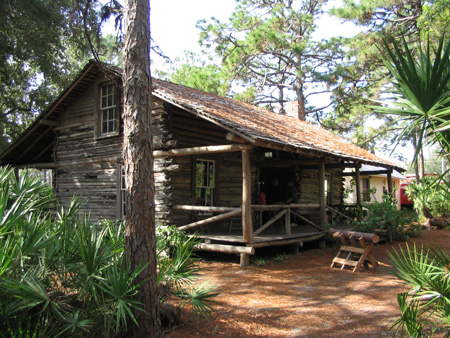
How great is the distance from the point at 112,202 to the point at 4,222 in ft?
28.8

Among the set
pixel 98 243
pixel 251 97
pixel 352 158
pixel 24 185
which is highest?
pixel 251 97

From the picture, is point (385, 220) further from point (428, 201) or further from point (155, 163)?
point (155, 163)

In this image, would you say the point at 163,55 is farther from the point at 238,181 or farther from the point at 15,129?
the point at 15,129

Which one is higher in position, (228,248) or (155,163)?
(155,163)

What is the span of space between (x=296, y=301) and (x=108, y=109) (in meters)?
9.38

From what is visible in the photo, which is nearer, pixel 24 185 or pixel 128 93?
pixel 128 93

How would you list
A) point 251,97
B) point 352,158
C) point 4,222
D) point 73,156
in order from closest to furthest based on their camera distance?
point 4,222 → point 352,158 → point 73,156 → point 251,97

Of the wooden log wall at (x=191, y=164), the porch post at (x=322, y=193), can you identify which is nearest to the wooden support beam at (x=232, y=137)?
the wooden log wall at (x=191, y=164)

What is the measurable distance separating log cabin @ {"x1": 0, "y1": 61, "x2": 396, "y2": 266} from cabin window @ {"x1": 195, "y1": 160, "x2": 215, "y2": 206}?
0.03 metres

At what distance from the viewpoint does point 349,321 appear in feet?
20.0

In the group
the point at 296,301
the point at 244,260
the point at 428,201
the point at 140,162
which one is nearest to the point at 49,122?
the point at 244,260

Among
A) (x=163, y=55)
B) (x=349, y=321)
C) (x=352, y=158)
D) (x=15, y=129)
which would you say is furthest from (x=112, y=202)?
(x=15, y=129)

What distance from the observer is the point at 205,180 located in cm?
1252

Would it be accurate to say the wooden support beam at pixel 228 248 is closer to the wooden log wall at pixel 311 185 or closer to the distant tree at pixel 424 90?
the distant tree at pixel 424 90
